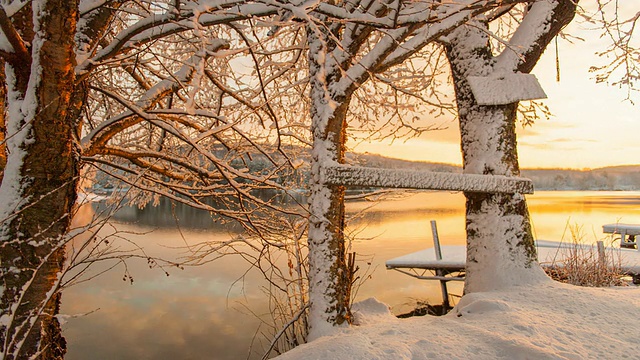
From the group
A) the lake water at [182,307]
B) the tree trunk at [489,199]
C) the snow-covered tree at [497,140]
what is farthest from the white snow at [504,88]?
the lake water at [182,307]

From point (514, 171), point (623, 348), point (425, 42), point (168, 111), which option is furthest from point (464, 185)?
point (168, 111)

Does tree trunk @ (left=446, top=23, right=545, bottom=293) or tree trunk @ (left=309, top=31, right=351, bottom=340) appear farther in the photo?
tree trunk @ (left=446, top=23, right=545, bottom=293)

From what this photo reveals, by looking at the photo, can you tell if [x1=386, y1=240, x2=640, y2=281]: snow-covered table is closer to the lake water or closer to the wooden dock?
the wooden dock

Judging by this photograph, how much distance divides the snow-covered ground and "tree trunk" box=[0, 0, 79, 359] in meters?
1.68

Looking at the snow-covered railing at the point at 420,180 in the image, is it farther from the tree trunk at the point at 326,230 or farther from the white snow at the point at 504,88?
the white snow at the point at 504,88

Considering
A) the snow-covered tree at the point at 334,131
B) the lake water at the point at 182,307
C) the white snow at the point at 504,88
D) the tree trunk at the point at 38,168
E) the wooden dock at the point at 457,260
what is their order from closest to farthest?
the tree trunk at the point at 38,168 < the snow-covered tree at the point at 334,131 < the white snow at the point at 504,88 < the wooden dock at the point at 457,260 < the lake water at the point at 182,307

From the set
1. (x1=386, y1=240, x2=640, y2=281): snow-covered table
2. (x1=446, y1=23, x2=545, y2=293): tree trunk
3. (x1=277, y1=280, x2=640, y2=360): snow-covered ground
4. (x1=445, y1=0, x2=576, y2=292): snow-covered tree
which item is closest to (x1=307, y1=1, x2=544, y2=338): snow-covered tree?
(x1=277, y1=280, x2=640, y2=360): snow-covered ground

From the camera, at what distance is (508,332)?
10.1ft

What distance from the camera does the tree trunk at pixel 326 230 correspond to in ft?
12.0

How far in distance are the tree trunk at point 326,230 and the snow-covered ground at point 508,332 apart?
245mm

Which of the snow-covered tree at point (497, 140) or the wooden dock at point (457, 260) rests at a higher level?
the snow-covered tree at point (497, 140)

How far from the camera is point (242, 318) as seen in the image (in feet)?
38.1

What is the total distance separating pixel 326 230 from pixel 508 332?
5.34 feet

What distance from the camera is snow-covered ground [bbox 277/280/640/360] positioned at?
2.74 metres
